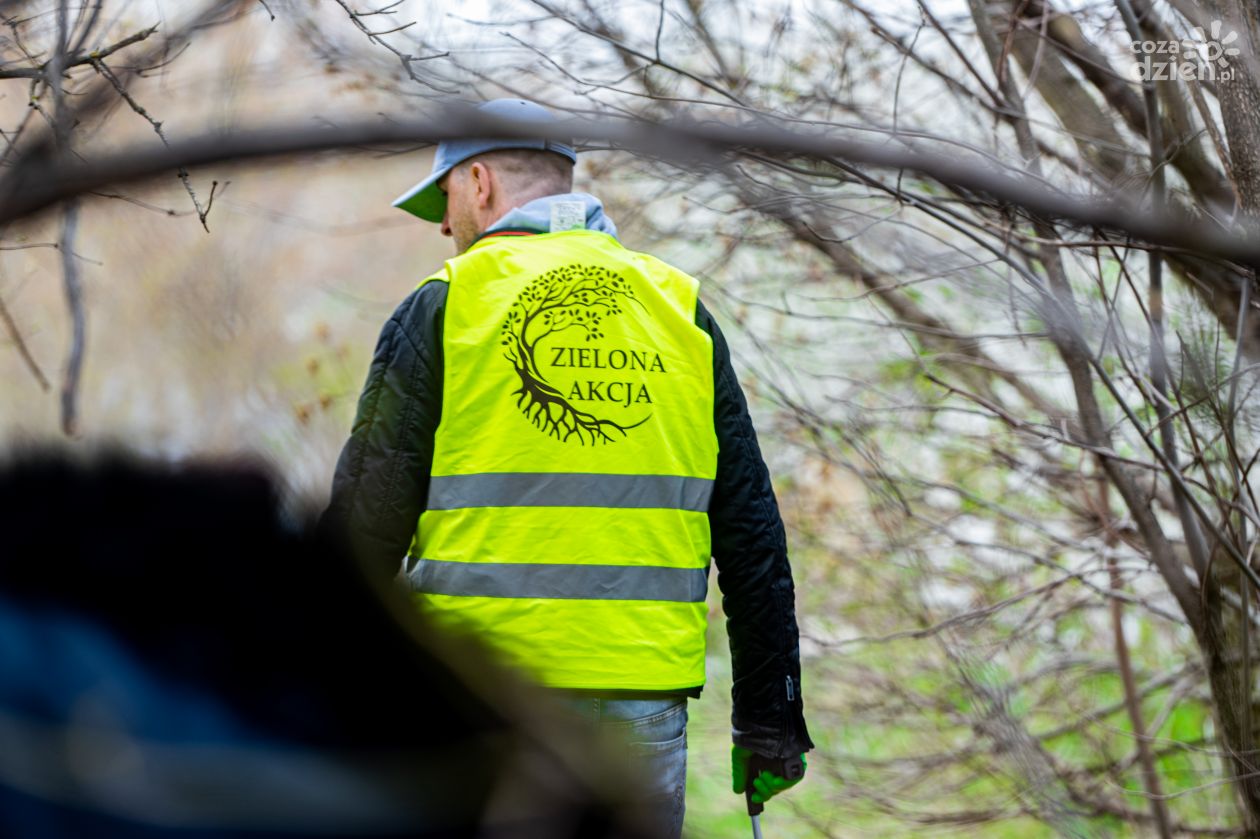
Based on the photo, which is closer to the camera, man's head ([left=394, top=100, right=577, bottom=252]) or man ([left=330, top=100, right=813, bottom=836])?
man ([left=330, top=100, right=813, bottom=836])

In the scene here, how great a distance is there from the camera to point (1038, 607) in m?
4.47

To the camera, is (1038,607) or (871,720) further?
(871,720)

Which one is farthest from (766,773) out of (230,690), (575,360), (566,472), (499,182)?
(230,690)

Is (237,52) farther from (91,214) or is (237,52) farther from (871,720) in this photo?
(871,720)

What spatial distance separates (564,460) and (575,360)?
0.20 metres

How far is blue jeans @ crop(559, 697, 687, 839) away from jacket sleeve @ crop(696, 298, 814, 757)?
0.70ft

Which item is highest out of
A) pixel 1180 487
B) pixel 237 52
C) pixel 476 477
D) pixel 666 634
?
pixel 237 52

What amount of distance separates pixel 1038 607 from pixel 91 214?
3812 millimetres

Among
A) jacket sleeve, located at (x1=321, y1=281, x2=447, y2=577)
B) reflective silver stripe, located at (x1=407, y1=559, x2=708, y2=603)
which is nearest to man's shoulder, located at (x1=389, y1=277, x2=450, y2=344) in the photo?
jacket sleeve, located at (x1=321, y1=281, x2=447, y2=577)

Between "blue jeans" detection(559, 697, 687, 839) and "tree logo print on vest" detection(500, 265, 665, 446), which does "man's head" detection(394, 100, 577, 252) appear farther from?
"blue jeans" detection(559, 697, 687, 839)

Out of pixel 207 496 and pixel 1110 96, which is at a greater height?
pixel 1110 96

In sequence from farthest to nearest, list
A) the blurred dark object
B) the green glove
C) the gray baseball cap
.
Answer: the green glove, the gray baseball cap, the blurred dark object

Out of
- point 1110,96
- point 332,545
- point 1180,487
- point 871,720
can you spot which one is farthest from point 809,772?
point 332,545

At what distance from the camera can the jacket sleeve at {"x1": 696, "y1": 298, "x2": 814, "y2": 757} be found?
7.64ft
